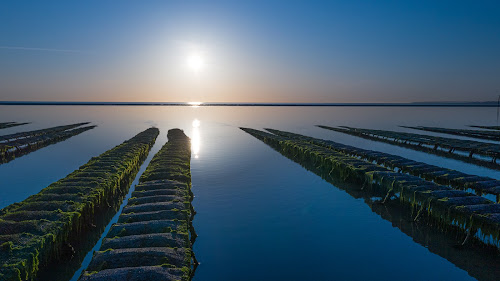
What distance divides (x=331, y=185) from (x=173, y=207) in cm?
2074

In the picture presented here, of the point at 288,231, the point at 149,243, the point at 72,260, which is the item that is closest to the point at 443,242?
the point at 288,231

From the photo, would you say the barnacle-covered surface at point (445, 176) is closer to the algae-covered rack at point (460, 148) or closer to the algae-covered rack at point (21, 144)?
the algae-covered rack at point (460, 148)

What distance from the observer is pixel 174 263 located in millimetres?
13297

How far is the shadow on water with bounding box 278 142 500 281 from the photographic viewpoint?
16.6 metres

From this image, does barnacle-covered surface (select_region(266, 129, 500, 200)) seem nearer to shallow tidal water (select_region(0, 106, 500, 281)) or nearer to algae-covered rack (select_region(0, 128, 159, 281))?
shallow tidal water (select_region(0, 106, 500, 281))

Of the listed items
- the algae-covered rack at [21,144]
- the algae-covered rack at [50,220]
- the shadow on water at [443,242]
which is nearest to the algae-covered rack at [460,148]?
the shadow on water at [443,242]

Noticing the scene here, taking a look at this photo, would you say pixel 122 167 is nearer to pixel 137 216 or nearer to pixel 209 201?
pixel 209 201

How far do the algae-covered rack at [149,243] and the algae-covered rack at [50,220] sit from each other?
9.40ft

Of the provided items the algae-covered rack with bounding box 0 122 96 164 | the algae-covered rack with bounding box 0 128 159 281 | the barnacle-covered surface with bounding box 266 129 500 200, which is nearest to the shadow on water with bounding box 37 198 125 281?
the algae-covered rack with bounding box 0 128 159 281

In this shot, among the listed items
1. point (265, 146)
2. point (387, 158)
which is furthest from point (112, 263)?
point (265, 146)

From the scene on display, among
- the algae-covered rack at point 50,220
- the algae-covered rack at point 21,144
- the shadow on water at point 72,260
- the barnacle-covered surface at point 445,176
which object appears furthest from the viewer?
the algae-covered rack at point 21,144

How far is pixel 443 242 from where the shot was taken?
19.8 m

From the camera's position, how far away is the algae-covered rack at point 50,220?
13.5 m

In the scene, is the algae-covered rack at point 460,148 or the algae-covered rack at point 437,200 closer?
the algae-covered rack at point 437,200
